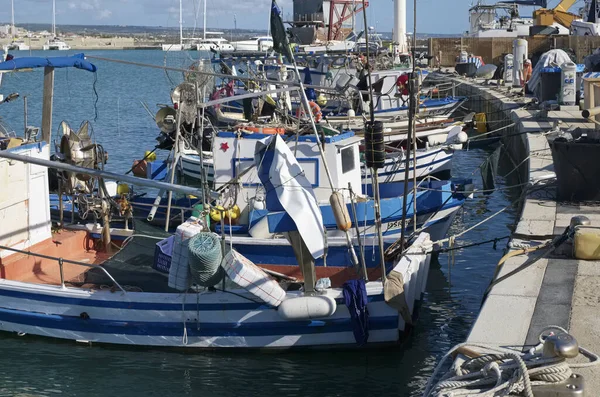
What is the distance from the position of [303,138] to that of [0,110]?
33.0 metres

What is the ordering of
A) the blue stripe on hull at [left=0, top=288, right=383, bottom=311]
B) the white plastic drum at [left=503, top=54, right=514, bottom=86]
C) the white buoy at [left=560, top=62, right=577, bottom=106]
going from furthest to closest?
1. the white plastic drum at [left=503, top=54, right=514, bottom=86]
2. the white buoy at [left=560, top=62, right=577, bottom=106]
3. the blue stripe on hull at [left=0, top=288, right=383, bottom=311]

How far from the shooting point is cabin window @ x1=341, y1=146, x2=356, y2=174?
1359cm

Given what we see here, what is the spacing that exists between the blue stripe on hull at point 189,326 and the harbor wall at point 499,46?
111ft

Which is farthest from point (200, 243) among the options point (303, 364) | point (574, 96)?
point (574, 96)

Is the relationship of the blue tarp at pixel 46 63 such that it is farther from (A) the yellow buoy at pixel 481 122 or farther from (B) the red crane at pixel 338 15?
(B) the red crane at pixel 338 15

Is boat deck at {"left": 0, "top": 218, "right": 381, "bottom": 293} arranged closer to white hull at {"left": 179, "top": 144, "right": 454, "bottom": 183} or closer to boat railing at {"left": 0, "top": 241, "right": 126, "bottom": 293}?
boat railing at {"left": 0, "top": 241, "right": 126, "bottom": 293}

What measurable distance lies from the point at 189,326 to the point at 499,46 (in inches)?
1609

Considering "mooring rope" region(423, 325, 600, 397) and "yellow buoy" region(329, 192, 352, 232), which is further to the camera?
"yellow buoy" region(329, 192, 352, 232)

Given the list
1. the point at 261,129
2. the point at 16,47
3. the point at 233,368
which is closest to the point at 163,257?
the point at 233,368

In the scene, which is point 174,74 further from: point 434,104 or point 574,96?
point 574,96

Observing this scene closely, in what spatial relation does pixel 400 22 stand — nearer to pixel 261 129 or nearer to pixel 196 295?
pixel 261 129

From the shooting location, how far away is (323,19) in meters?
49.5

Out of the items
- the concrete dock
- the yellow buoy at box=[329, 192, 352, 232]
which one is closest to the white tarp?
the yellow buoy at box=[329, 192, 352, 232]

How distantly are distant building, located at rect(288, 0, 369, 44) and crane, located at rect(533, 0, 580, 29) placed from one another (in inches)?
487
